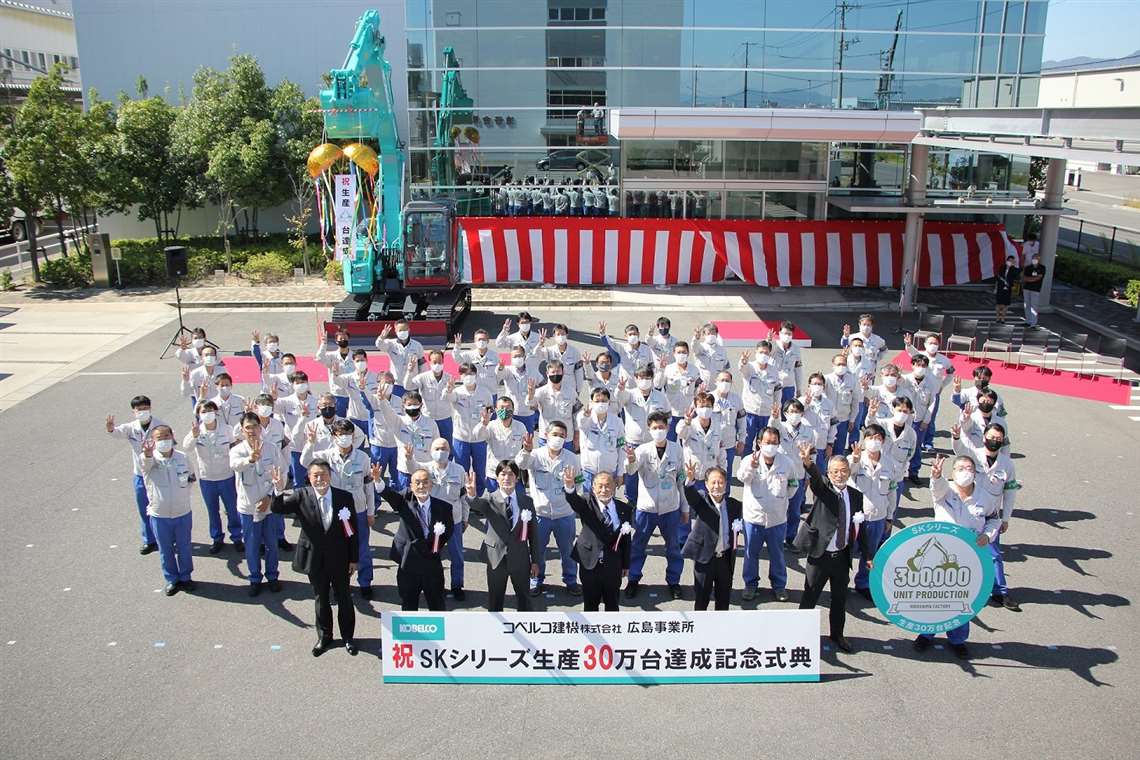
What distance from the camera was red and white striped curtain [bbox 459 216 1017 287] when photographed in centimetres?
2209

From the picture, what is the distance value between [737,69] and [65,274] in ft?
59.0

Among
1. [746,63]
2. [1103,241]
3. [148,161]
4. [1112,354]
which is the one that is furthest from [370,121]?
[1103,241]

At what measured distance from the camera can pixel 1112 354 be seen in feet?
53.4

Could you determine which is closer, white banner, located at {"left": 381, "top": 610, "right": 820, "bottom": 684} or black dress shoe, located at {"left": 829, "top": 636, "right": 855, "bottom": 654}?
white banner, located at {"left": 381, "top": 610, "right": 820, "bottom": 684}

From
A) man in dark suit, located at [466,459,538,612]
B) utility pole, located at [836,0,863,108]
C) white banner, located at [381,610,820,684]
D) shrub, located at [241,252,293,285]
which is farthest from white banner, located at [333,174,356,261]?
utility pole, located at [836,0,863,108]

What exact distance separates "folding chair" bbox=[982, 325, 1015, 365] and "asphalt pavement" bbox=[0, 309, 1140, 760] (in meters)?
7.10

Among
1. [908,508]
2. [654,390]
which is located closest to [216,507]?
[654,390]

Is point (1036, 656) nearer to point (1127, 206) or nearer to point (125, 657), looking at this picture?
point (125, 657)

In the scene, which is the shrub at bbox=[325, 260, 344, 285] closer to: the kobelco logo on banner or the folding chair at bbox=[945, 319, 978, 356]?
the folding chair at bbox=[945, 319, 978, 356]

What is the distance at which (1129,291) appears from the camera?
69.6ft

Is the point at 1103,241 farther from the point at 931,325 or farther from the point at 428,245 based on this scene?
the point at 428,245

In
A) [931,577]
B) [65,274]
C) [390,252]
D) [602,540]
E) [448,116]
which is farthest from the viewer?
[448,116]

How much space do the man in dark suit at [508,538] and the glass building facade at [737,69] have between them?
675 inches

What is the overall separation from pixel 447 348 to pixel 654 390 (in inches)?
304
